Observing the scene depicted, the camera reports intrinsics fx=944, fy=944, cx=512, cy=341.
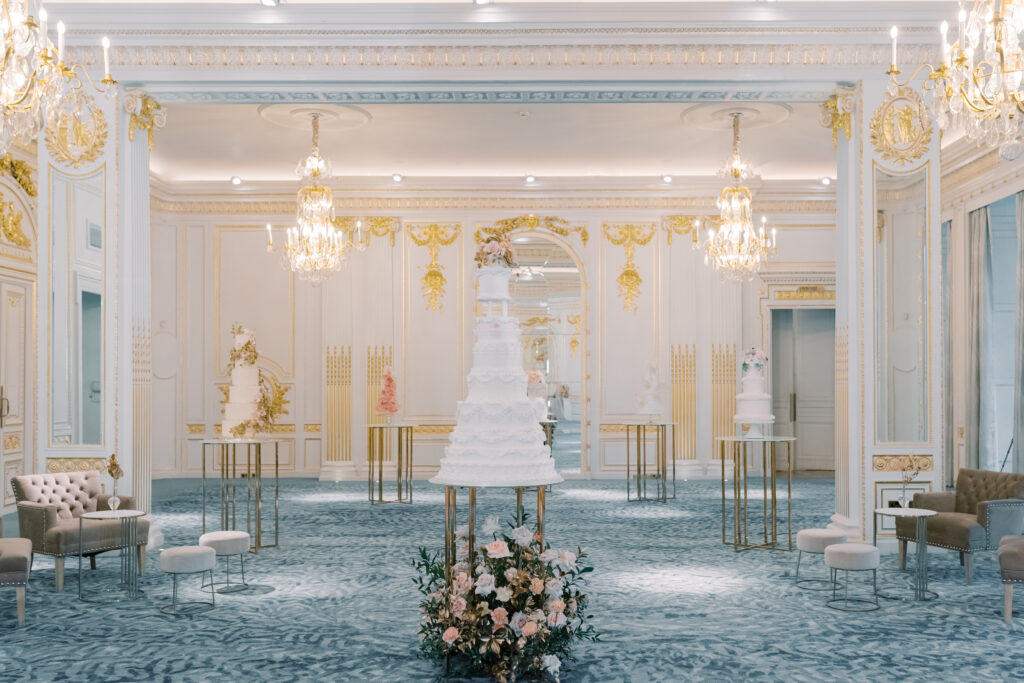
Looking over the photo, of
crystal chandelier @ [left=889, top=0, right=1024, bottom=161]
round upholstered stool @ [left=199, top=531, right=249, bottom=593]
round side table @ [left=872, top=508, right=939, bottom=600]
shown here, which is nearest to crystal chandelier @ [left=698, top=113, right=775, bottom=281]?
round side table @ [left=872, top=508, right=939, bottom=600]

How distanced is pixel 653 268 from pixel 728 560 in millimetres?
7923

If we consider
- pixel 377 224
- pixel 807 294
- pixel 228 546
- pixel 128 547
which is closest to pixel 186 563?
pixel 228 546

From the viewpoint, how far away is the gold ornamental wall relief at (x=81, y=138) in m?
8.77

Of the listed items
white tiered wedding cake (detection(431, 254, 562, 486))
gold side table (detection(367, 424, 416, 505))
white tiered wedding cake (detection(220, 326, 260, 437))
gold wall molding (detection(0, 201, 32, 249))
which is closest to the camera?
white tiered wedding cake (detection(431, 254, 562, 486))

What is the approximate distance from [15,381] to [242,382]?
2.88 meters

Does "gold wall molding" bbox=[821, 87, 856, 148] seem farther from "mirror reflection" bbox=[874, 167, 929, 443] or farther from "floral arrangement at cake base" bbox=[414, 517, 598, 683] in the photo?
"floral arrangement at cake base" bbox=[414, 517, 598, 683]

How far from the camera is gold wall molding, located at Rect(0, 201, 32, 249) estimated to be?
11172mm

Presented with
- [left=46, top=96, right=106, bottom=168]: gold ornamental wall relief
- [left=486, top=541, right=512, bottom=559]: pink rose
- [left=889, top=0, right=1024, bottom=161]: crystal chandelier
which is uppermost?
[left=46, top=96, right=106, bottom=168]: gold ornamental wall relief

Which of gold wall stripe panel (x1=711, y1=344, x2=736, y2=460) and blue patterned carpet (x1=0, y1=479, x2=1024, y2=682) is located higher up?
gold wall stripe panel (x1=711, y1=344, x2=736, y2=460)

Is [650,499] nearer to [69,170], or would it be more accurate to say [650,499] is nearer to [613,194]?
[613,194]

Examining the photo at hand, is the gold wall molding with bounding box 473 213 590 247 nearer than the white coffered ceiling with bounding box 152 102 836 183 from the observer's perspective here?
No

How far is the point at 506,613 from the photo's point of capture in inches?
200

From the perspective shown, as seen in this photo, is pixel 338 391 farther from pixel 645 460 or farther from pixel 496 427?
pixel 496 427

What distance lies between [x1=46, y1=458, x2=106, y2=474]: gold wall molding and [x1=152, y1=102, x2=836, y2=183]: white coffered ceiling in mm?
4741
